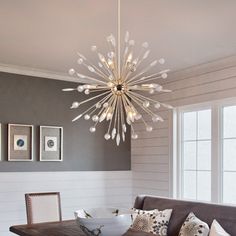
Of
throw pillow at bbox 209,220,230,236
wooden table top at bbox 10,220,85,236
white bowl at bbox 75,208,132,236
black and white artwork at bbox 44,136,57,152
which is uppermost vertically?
black and white artwork at bbox 44,136,57,152

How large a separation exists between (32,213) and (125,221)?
1.68m

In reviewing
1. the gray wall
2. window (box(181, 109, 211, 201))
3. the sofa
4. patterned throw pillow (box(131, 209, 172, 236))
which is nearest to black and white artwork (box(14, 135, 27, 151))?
the gray wall

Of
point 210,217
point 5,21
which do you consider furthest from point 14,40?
A: point 210,217

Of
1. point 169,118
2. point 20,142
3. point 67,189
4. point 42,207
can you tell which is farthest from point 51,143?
point 169,118

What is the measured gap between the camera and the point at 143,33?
11.6 ft

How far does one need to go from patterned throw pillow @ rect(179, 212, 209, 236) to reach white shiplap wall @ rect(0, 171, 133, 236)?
7.58 feet

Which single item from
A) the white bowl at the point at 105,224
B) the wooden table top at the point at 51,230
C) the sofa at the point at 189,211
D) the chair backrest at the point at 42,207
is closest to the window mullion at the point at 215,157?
the sofa at the point at 189,211

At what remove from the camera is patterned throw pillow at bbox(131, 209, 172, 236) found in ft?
11.4

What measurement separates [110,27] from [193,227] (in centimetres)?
189

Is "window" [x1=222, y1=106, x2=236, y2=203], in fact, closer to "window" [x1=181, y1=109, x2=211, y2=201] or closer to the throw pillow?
"window" [x1=181, y1=109, x2=211, y2=201]

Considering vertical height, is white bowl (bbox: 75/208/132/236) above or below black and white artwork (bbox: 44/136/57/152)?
below

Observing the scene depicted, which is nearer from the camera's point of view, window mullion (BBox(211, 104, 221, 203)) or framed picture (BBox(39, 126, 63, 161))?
window mullion (BBox(211, 104, 221, 203))

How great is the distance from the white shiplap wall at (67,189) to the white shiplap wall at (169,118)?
0.27 m

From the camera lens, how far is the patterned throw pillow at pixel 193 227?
3.03 m
